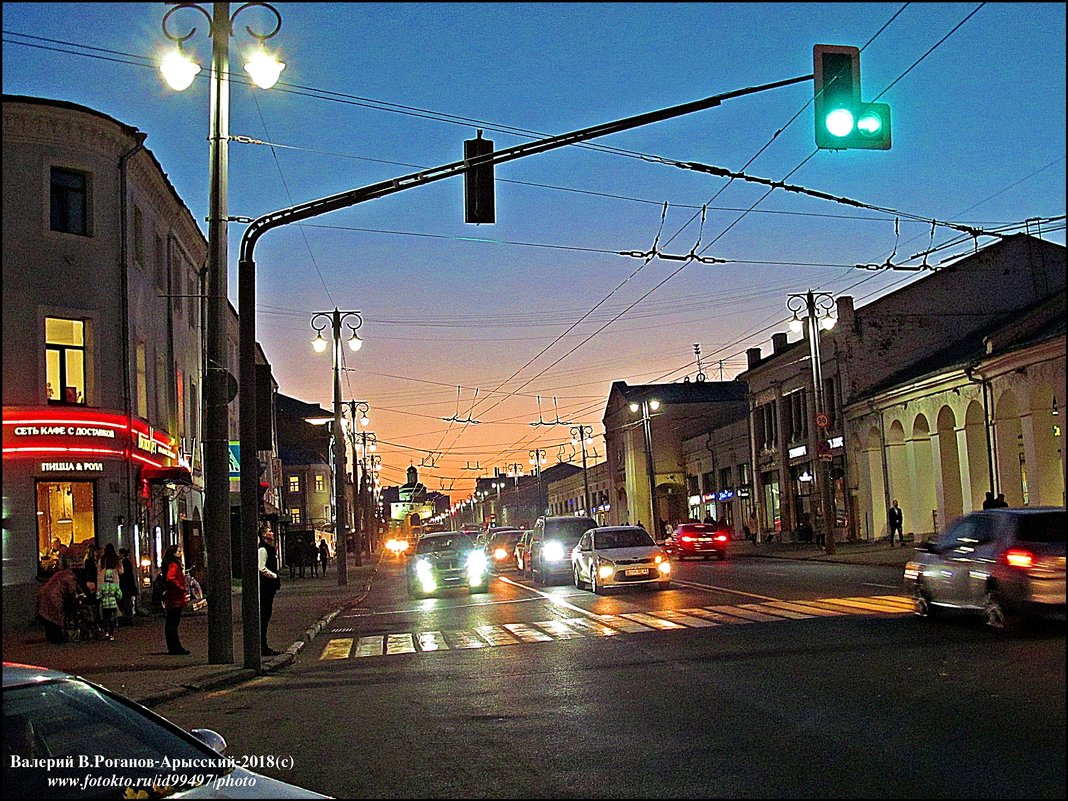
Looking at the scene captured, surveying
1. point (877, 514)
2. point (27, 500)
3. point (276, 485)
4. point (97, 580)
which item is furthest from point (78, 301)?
point (276, 485)

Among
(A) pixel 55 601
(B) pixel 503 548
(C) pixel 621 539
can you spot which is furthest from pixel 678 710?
(B) pixel 503 548

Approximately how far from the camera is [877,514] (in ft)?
154

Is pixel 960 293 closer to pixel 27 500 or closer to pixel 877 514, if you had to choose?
pixel 27 500

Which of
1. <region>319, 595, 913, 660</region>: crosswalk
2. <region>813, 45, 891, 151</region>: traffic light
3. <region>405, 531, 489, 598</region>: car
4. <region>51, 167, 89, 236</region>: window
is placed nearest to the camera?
<region>51, 167, 89, 236</region>: window

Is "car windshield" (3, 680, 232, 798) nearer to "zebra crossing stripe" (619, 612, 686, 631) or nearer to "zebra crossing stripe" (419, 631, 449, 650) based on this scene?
"zebra crossing stripe" (419, 631, 449, 650)

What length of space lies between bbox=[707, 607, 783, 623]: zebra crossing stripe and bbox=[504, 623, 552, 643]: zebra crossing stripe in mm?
3184

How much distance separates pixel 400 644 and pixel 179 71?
1046 cm

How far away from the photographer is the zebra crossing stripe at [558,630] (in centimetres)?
1778

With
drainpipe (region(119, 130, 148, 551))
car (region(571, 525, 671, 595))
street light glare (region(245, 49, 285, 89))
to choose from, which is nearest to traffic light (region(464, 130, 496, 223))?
street light glare (region(245, 49, 285, 89))

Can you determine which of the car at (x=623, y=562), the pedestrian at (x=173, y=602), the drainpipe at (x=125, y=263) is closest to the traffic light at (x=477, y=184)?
the drainpipe at (x=125, y=263)

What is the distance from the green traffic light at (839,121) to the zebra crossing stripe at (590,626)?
9032 millimetres

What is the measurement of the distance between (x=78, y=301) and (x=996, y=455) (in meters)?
4.20

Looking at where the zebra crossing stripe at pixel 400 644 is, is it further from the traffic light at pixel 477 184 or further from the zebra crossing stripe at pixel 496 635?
the traffic light at pixel 477 184

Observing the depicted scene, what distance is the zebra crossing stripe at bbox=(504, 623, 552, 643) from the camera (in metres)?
17.6
